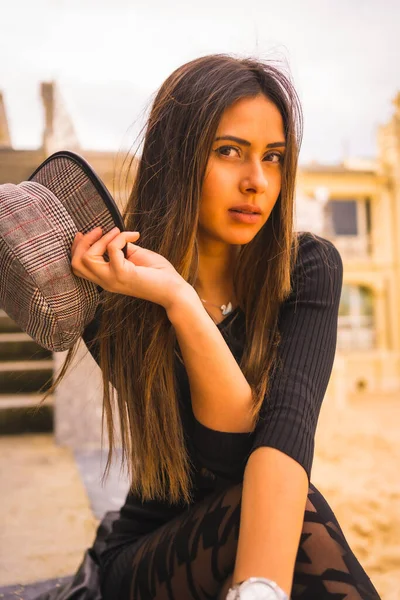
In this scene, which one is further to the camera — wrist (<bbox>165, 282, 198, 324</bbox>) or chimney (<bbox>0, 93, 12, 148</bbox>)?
chimney (<bbox>0, 93, 12, 148</bbox>)

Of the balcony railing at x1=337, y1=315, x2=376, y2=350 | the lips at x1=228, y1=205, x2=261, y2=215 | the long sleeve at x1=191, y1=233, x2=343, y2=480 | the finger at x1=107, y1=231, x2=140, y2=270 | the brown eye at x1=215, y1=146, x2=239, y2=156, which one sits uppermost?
the brown eye at x1=215, y1=146, x2=239, y2=156

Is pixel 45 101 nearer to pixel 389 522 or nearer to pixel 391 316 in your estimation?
pixel 389 522

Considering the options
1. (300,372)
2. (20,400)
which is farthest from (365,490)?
(300,372)

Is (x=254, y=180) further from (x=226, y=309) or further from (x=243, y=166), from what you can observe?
(x=226, y=309)

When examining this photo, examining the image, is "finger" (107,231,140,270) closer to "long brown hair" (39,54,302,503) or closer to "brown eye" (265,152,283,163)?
"long brown hair" (39,54,302,503)

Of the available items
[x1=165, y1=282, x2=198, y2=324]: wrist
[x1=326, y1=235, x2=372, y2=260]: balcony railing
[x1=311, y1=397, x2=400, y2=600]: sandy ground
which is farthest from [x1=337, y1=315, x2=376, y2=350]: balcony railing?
[x1=165, y1=282, x2=198, y2=324]: wrist

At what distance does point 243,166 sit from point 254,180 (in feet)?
0.15

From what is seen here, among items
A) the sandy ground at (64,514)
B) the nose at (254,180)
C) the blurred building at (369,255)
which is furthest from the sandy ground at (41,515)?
the blurred building at (369,255)

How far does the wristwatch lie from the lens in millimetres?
817

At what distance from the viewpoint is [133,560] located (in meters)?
1.18

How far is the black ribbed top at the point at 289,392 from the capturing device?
3.29ft

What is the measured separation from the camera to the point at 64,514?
2012mm

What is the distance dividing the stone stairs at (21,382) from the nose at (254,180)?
2011 millimetres

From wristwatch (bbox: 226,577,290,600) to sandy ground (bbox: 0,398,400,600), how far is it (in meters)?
0.93
